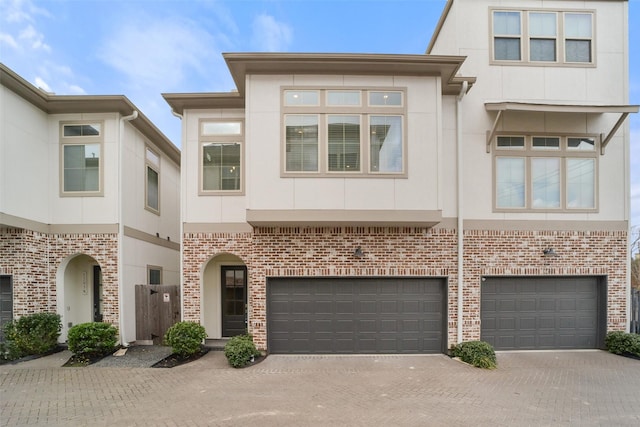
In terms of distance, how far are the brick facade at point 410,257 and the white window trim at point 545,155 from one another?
2.07 feet

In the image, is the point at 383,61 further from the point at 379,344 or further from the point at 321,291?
the point at 379,344

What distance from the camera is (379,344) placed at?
9.33m

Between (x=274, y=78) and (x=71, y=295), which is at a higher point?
(x=274, y=78)

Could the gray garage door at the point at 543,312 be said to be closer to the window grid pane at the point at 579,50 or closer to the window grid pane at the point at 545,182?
the window grid pane at the point at 545,182

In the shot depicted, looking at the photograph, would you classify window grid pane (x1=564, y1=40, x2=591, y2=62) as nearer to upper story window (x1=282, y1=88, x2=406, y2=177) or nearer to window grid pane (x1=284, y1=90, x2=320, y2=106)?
upper story window (x1=282, y1=88, x2=406, y2=177)

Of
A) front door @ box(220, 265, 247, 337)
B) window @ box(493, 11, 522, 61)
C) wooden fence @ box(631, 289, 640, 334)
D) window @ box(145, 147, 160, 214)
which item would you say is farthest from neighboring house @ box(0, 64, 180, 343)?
wooden fence @ box(631, 289, 640, 334)

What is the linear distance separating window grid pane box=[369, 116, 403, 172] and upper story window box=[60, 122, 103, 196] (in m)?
7.30

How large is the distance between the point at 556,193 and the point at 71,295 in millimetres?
13468

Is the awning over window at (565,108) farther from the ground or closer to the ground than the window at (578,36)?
closer to the ground

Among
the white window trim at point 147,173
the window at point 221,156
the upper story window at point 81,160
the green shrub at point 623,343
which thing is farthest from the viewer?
the white window trim at point 147,173

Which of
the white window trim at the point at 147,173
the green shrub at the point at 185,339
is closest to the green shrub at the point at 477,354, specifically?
the green shrub at the point at 185,339

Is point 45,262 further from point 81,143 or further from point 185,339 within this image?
point 185,339

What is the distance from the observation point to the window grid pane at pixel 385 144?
872 centimetres

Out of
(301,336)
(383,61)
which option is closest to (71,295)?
(301,336)
